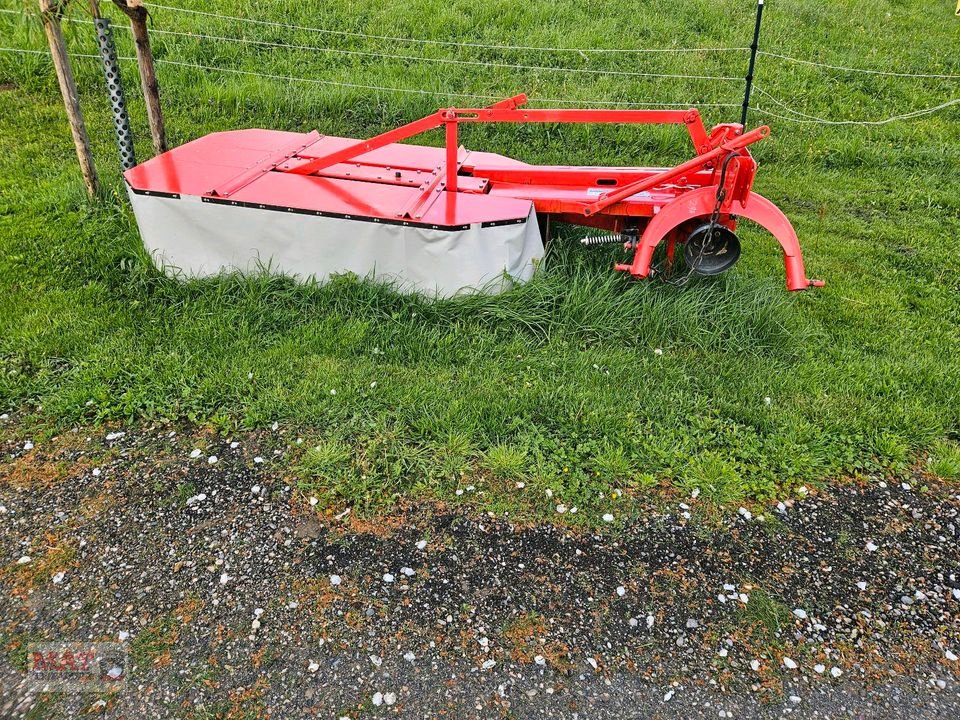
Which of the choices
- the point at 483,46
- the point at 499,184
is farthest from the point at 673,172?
the point at 483,46

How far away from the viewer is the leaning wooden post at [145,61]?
15.5ft

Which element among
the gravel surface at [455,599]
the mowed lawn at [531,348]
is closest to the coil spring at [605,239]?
the mowed lawn at [531,348]

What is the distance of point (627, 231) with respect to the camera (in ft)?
15.2

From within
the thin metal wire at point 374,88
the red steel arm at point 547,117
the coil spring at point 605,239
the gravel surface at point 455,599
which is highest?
the red steel arm at point 547,117

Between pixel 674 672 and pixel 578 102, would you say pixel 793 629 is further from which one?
pixel 578 102

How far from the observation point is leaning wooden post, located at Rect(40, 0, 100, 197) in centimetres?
467

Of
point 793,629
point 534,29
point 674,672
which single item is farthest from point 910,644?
point 534,29

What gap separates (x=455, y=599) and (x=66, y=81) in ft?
14.3

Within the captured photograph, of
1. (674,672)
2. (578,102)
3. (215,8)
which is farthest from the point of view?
(215,8)

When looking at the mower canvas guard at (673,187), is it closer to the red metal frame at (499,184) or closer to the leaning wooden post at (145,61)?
the red metal frame at (499,184)

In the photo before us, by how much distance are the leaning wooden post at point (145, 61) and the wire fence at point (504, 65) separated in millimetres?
2449

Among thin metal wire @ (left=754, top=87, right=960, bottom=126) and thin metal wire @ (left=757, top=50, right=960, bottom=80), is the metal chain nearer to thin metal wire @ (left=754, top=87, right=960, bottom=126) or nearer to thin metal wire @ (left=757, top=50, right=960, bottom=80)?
thin metal wire @ (left=754, top=87, right=960, bottom=126)

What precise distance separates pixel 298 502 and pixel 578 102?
17.8 feet

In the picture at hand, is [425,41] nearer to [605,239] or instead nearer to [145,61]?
[145,61]
